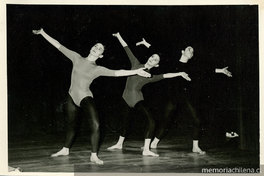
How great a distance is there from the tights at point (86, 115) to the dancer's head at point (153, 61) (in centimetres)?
52

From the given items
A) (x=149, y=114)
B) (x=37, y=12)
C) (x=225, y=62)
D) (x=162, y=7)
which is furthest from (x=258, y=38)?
(x=37, y=12)

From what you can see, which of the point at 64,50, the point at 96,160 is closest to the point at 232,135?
the point at 96,160

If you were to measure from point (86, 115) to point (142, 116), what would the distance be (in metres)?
0.44

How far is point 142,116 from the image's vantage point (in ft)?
12.0

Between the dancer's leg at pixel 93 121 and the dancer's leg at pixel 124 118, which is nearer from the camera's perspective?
the dancer's leg at pixel 93 121

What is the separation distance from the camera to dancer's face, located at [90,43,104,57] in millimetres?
3580

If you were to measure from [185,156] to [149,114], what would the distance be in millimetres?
430

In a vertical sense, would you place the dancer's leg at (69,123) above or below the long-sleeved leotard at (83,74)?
below

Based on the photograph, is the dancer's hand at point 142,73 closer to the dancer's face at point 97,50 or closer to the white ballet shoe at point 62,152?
the dancer's face at point 97,50

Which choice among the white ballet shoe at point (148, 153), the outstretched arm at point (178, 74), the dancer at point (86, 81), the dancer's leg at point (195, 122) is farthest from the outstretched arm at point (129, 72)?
the white ballet shoe at point (148, 153)

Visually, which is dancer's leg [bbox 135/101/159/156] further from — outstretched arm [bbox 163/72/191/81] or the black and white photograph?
outstretched arm [bbox 163/72/191/81]

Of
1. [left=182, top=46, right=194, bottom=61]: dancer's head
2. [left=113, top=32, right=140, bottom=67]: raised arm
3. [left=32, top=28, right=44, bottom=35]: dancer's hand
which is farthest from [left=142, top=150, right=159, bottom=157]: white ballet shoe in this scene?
[left=32, top=28, right=44, bottom=35]: dancer's hand

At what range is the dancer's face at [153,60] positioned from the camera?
11.9 ft
